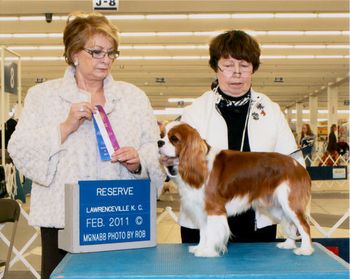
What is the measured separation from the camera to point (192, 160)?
1.89 m

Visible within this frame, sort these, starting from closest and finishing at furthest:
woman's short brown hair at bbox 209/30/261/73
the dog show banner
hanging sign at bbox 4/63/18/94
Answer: the dog show banner < woman's short brown hair at bbox 209/30/261/73 < hanging sign at bbox 4/63/18/94

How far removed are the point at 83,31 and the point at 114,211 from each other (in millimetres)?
712

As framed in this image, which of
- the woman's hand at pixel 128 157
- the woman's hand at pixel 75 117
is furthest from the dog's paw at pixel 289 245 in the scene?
the woman's hand at pixel 75 117

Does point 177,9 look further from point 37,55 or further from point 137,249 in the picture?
point 137,249

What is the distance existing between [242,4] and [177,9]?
1.33 m

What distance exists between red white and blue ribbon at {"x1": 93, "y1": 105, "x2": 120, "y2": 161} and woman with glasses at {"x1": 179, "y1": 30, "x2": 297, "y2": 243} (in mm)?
490

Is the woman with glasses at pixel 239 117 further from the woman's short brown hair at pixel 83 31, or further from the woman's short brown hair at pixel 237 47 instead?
the woman's short brown hair at pixel 83 31

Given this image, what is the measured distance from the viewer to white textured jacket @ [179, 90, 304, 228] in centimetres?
226

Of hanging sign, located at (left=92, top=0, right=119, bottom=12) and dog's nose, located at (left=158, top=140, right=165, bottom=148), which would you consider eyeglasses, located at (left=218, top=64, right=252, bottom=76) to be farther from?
hanging sign, located at (left=92, top=0, right=119, bottom=12)

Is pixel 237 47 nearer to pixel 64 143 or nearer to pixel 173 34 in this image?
pixel 64 143

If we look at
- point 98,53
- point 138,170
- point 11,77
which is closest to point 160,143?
point 138,170

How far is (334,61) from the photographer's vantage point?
1761cm

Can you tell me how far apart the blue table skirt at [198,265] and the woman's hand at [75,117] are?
1.55 feet

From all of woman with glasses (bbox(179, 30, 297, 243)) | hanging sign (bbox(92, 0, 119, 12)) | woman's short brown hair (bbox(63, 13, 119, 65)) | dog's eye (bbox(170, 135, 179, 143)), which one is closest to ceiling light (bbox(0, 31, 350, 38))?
hanging sign (bbox(92, 0, 119, 12))
